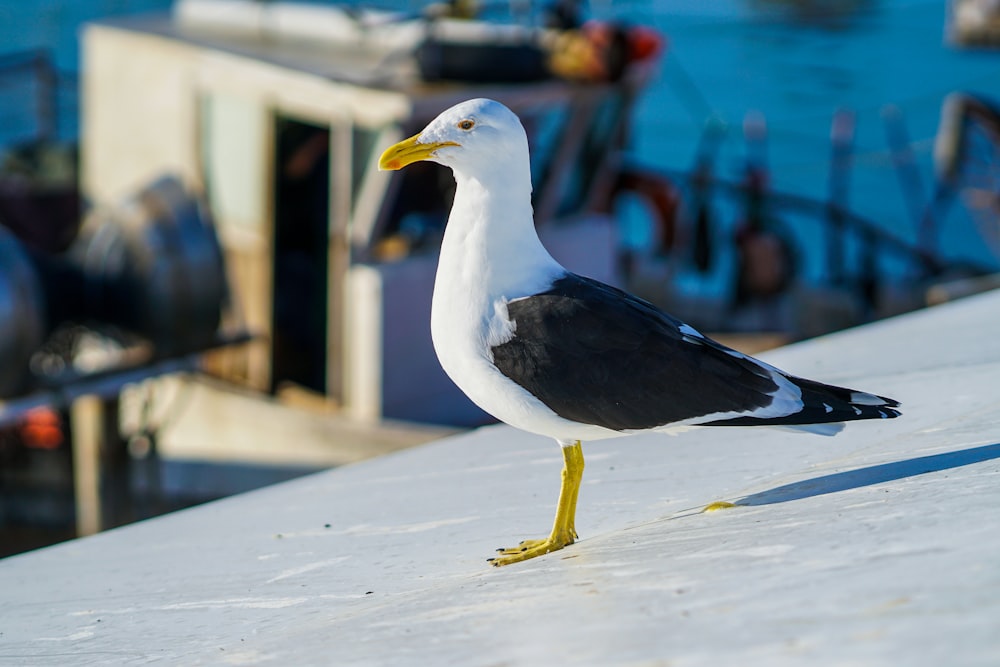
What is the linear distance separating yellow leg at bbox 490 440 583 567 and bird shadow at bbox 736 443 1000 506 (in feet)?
1.44

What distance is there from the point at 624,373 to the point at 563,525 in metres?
0.45

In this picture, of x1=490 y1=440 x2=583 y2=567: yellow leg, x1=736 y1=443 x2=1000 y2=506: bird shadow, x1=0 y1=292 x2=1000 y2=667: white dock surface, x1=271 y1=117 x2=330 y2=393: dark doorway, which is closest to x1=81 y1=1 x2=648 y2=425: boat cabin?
x1=271 y1=117 x2=330 y2=393: dark doorway

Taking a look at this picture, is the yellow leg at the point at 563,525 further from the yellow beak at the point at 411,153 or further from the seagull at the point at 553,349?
the yellow beak at the point at 411,153

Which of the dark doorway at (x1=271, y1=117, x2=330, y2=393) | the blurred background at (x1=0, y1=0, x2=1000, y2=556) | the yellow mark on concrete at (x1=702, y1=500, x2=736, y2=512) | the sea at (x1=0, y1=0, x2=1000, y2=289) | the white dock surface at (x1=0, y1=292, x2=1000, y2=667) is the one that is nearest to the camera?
the white dock surface at (x1=0, y1=292, x2=1000, y2=667)

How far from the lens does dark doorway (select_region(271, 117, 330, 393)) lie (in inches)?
554

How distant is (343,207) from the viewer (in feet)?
43.5

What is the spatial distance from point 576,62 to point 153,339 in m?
5.01

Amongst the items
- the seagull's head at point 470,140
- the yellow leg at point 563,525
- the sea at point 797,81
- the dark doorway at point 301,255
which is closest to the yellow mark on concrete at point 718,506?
the yellow leg at point 563,525

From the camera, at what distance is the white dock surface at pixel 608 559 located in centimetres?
271

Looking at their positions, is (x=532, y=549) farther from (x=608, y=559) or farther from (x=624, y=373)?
(x=624, y=373)

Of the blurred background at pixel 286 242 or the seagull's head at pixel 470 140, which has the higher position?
the seagull's head at pixel 470 140

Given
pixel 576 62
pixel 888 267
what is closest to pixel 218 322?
pixel 576 62

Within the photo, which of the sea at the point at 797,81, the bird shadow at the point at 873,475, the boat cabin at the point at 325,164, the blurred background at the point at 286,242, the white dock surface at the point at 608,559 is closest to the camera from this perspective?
the white dock surface at the point at 608,559

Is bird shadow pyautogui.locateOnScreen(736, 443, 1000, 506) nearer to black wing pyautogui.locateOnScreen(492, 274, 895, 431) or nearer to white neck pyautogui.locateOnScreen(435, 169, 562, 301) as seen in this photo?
black wing pyautogui.locateOnScreen(492, 274, 895, 431)
